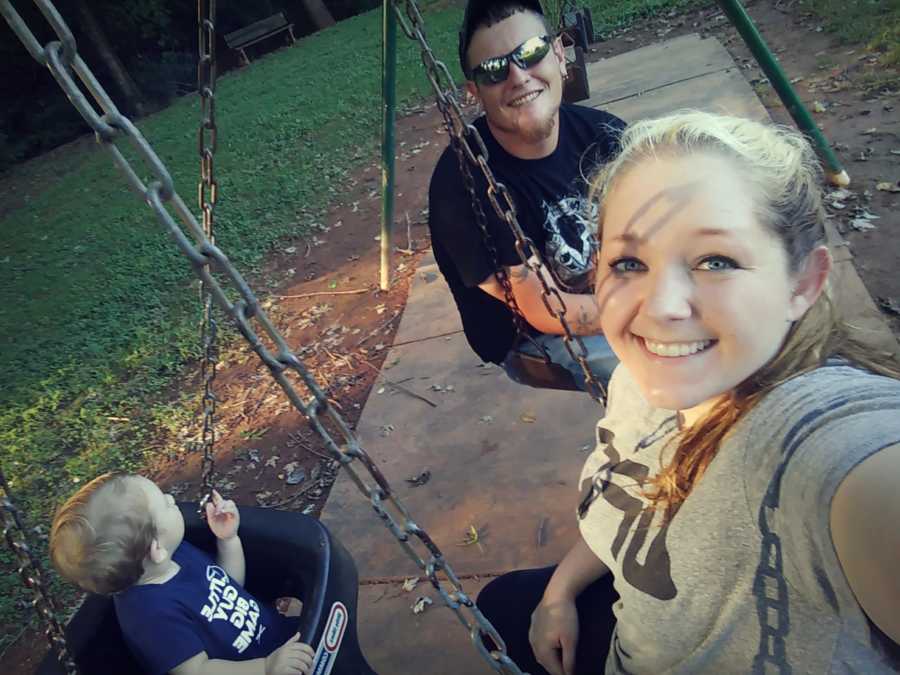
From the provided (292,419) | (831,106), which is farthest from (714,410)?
(831,106)

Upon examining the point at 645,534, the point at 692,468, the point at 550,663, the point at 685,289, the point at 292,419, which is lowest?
the point at 292,419

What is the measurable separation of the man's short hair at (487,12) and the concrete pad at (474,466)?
1368 mm

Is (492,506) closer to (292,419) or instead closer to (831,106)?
(292,419)

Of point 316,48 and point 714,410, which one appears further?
point 316,48

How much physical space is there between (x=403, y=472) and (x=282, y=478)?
703mm

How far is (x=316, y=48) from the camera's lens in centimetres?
1280

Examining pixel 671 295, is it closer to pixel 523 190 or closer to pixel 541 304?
pixel 541 304

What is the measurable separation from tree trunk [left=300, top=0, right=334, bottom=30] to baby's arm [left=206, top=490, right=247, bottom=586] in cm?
1578

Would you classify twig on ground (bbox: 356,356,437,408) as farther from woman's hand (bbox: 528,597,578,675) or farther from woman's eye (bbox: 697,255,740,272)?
woman's eye (bbox: 697,255,740,272)

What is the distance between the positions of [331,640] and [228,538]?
0.46 m

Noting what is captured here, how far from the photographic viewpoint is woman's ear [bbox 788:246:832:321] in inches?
37.3

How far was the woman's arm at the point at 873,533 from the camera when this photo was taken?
2.16ft

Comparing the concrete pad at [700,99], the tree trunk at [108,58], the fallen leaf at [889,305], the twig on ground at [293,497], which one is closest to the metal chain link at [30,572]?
the twig on ground at [293,497]

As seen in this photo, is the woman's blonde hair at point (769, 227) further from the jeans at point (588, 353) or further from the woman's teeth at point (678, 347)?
the jeans at point (588, 353)
